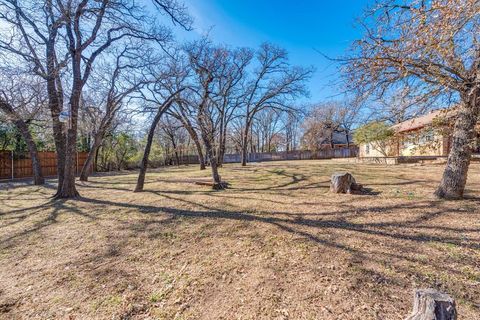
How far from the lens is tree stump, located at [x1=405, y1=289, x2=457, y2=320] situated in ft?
4.21

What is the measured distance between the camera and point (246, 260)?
8.76ft

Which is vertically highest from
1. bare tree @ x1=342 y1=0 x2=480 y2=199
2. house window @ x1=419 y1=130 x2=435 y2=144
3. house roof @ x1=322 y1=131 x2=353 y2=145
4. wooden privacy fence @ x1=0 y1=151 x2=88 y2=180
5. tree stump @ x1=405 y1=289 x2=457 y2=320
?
house roof @ x1=322 y1=131 x2=353 y2=145

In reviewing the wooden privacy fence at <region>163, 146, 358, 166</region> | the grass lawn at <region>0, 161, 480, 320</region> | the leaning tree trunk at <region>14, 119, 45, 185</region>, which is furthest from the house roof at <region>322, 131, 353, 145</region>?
the leaning tree trunk at <region>14, 119, 45, 185</region>

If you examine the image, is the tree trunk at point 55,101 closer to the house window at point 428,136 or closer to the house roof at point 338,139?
the house window at point 428,136

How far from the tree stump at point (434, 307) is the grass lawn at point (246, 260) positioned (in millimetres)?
471

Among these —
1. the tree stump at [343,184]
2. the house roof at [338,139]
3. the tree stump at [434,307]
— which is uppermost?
the house roof at [338,139]

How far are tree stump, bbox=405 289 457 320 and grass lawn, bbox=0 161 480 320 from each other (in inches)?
18.6

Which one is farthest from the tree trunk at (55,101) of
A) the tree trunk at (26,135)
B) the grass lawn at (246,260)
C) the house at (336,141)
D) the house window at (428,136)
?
the house at (336,141)

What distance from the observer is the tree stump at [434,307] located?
1.28m

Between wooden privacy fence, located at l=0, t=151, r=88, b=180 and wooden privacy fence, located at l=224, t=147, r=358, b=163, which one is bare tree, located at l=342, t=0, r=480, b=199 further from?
wooden privacy fence, located at l=224, t=147, r=358, b=163

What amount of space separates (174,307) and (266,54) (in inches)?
709

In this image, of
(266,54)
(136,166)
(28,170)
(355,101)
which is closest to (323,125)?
(266,54)

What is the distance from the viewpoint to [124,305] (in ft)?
6.67

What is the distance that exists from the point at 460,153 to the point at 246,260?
4.67 meters
